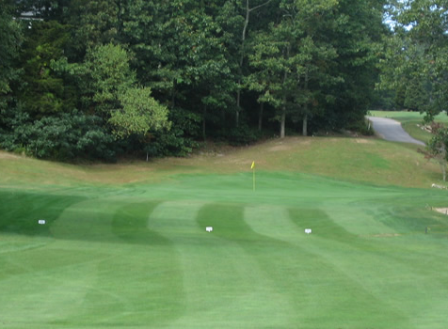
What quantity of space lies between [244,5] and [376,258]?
42581 millimetres

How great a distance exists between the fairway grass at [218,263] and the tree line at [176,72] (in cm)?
1036

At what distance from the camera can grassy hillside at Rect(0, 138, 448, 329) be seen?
7945mm

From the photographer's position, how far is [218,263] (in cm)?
1177

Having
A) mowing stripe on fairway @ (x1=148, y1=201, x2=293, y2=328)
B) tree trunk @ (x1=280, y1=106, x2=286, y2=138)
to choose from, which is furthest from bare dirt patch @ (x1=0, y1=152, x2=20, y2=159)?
tree trunk @ (x1=280, y1=106, x2=286, y2=138)

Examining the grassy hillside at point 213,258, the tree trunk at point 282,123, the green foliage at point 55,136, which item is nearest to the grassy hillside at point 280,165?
the green foliage at point 55,136

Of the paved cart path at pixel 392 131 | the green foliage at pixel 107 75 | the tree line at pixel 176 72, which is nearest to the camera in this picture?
the tree line at pixel 176 72

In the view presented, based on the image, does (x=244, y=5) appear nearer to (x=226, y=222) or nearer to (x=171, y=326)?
(x=226, y=222)

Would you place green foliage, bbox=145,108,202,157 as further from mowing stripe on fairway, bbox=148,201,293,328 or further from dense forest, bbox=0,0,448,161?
mowing stripe on fairway, bbox=148,201,293,328

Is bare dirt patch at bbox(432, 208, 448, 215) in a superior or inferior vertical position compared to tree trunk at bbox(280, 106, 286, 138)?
inferior

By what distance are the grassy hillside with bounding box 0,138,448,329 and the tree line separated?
8199mm

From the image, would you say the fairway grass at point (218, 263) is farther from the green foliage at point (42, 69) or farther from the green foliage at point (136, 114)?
the green foliage at point (42, 69)

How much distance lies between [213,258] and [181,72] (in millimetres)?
34333

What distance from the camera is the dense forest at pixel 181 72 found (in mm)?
38438

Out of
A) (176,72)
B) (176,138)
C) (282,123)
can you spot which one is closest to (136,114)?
(176,138)
